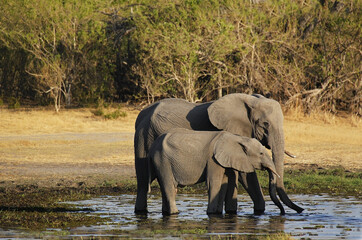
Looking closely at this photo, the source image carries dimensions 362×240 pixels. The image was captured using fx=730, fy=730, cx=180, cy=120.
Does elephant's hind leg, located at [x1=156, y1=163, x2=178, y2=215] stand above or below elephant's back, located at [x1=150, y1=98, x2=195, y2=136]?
below

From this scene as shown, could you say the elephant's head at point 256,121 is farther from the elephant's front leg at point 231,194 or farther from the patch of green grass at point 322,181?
the patch of green grass at point 322,181

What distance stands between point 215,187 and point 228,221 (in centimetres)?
56

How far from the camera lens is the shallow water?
963 centimetres

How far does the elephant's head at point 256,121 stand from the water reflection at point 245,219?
599 mm

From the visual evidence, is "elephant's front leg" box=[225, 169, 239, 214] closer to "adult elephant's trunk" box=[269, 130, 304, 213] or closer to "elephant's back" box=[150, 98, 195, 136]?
"adult elephant's trunk" box=[269, 130, 304, 213]

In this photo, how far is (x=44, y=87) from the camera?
94.5ft

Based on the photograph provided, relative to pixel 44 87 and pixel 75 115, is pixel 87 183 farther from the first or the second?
pixel 44 87

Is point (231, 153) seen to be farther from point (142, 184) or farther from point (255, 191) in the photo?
point (142, 184)

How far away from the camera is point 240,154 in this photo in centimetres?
1091

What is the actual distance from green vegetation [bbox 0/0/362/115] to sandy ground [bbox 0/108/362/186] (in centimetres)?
167

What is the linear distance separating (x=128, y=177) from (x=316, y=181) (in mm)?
4116

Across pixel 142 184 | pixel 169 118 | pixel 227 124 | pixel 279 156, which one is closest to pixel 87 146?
pixel 142 184

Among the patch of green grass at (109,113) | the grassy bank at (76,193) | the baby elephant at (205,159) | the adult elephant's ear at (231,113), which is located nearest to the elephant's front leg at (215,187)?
the baby elephant at (205,159)

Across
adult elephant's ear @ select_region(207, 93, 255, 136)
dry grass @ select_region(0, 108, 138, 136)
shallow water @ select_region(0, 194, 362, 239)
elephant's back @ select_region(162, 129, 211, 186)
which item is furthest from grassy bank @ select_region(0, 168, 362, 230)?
dry grass @ select_region(0, 108, 138, 136)
